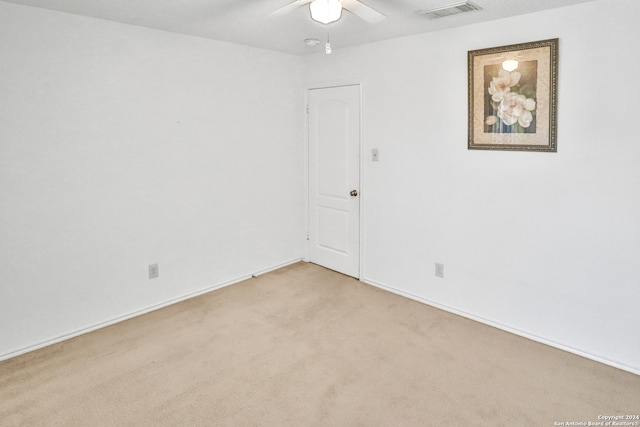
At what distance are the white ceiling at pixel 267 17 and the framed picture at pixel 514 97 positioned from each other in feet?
0.93

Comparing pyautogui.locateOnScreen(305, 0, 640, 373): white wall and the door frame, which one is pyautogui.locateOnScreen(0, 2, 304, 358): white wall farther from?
pyautogui.locateOnScreen(305, 0, 640, 373): white wall

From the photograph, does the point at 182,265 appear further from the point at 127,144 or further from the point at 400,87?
the point at 400,87

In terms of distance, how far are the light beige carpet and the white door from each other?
1.02 m

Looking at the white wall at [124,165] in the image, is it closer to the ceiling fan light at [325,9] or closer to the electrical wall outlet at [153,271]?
the electrical wall outlet at [153,271]

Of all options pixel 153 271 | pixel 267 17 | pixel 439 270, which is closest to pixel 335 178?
pixel 439 270

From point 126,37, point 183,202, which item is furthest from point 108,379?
point 126,37

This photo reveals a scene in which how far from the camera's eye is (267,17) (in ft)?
9.77

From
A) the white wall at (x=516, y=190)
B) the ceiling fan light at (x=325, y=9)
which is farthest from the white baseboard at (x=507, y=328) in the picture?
the ceiling fan light at (x=325, y=9)

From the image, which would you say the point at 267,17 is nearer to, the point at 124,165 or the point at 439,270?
the point at 124,165

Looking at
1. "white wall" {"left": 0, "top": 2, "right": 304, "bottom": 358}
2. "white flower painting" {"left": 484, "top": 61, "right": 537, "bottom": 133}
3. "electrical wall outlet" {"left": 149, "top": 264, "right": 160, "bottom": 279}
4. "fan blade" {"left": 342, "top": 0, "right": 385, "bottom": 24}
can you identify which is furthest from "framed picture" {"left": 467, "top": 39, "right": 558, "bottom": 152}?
"electrical wall outlet" {"left": 149, "top": 264, "right": 160, "bottom": 279}

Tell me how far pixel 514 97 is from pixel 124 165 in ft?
9.89

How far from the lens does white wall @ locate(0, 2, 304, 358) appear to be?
2812 mm

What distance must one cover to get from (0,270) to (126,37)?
6.25 feet

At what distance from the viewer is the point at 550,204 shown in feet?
9.52
